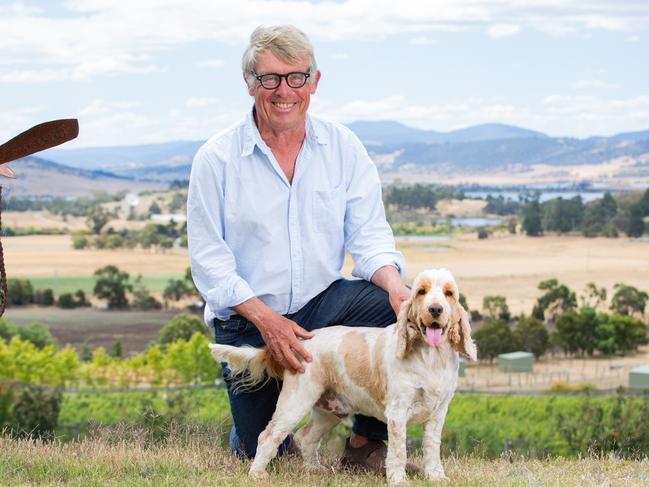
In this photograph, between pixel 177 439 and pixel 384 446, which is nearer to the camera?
pixel 384 446

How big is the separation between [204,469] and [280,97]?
2.26 metres

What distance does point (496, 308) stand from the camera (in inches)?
3578

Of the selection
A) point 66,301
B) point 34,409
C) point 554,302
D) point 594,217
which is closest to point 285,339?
point 34,409

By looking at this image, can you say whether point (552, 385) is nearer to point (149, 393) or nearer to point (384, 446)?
point (149, 393)

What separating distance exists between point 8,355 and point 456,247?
51986mm

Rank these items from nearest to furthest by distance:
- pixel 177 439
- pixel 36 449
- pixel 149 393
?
1. pixel 36 449
2. pixel 177 439
3. pixel 149 393

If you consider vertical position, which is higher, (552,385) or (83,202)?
(83,202)

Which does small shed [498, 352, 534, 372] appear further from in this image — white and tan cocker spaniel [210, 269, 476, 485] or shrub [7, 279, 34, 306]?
white and tan cocker spaniel [210, 269, 476, 485]

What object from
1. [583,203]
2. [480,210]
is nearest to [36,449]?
[583,203]

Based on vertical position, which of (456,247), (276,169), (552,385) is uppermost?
(276,169)

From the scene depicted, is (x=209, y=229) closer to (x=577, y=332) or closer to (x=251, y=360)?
(x=251, y=360)

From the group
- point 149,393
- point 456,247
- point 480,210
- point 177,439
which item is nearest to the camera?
point 177,439

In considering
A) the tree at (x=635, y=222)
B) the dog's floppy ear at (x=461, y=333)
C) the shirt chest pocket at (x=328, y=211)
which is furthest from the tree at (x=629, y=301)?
the dog's floppy ear at (x=461, y=333)

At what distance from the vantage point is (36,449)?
7.01 meters
